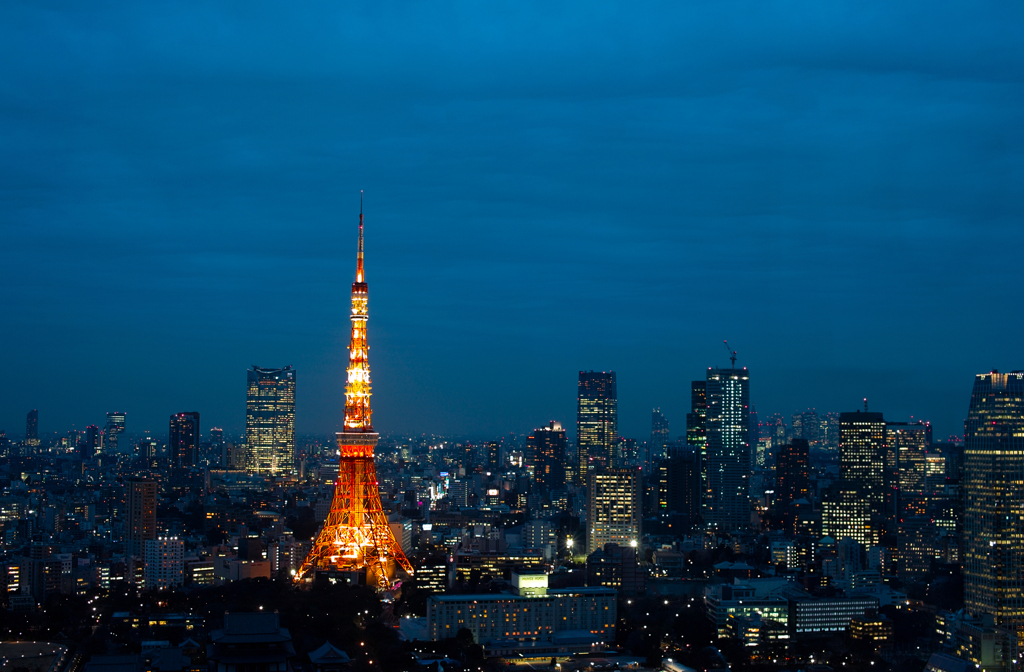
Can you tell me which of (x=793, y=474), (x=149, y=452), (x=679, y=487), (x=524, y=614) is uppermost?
(x=149, y=452)

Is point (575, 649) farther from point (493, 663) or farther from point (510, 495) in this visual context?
point (510, 495)

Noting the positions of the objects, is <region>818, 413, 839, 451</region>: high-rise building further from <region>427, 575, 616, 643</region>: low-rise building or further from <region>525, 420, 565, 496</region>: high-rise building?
<region>427, 575, 616, 643</region>: low-rise building

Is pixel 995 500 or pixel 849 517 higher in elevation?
pixel 995 500

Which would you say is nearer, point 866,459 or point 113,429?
point 866,459

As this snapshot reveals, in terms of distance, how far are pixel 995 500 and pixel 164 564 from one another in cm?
1872

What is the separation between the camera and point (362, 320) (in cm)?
2764

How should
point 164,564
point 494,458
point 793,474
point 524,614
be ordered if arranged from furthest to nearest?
point 494,458 → point 793,474 → point 164,564 → point 524,614

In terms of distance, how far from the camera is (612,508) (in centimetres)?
4166

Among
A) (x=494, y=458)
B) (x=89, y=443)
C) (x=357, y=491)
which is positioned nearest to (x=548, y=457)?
(x=494, y=458)

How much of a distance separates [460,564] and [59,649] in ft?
Result: 41.6

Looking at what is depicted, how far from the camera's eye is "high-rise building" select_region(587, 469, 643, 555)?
40.8 metres

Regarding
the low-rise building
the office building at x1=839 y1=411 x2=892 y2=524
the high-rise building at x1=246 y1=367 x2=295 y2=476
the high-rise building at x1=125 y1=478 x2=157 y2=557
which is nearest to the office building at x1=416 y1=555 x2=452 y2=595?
the low-rise building

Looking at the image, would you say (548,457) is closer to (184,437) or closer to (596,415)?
(596,415)

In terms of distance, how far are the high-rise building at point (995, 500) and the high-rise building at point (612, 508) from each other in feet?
55.6
